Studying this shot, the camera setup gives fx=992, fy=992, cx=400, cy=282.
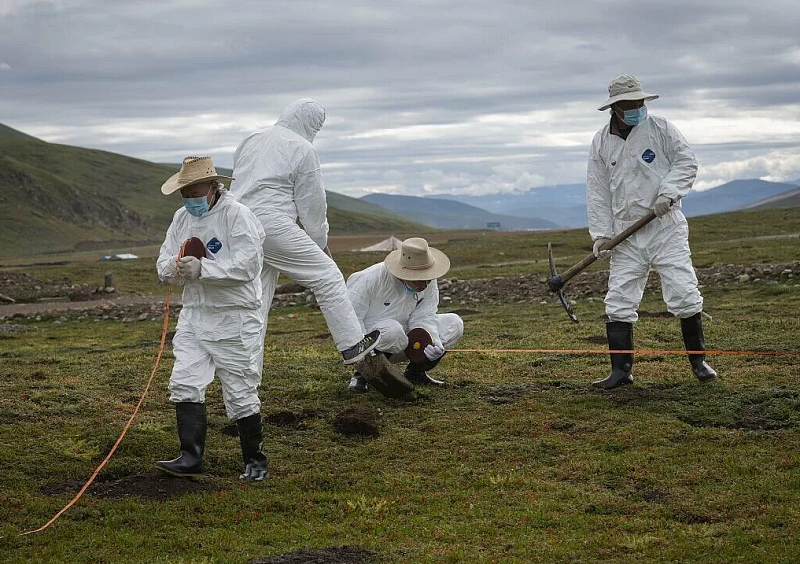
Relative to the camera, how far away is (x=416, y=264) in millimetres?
10445

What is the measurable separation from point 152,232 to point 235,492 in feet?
474

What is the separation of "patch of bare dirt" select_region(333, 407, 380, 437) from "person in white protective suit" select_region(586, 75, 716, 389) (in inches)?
103

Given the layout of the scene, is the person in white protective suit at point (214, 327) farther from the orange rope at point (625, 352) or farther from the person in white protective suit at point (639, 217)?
the orange rope at point (625, 352)

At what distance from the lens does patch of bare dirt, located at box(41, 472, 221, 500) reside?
7.50 meters

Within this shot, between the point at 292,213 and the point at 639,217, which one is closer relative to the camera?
the point at 292,213

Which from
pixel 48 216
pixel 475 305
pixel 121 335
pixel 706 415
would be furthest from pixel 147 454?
pixel 48 216

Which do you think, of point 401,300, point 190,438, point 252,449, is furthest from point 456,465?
point 401,300

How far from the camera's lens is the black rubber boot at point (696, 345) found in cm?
1028

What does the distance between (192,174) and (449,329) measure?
172 inches

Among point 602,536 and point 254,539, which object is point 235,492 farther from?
point 602,536

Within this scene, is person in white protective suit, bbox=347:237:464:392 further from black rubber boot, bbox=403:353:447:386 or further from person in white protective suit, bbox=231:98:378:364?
person in white protective suit, bbox=231:98:378:364

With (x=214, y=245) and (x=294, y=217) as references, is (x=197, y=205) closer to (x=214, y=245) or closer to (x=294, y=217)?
(x=214, y=245)

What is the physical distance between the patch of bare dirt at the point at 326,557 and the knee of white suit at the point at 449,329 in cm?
521

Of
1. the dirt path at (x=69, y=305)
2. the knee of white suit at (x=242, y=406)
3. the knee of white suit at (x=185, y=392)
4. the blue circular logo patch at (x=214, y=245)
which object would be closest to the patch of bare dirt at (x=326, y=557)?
the knee of white suit at (x=242, y=406)
